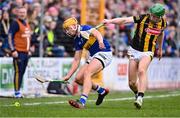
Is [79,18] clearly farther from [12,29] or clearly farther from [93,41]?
[93,41]

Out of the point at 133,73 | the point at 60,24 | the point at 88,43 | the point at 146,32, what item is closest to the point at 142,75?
the point at 133,73

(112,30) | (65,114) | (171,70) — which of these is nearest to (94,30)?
(65,114)

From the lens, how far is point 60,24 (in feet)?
79.9

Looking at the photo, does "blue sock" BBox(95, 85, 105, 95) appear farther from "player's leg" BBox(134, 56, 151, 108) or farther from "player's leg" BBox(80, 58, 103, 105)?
"player's leg" BBox(134, 56, 151, 108)

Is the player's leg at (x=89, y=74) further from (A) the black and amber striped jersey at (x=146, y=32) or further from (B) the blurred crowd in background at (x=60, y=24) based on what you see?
(B) the blurred crowd in background at (x=60, y=24)

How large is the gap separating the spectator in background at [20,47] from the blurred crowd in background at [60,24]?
0.87 meters

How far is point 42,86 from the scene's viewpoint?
22766 mm

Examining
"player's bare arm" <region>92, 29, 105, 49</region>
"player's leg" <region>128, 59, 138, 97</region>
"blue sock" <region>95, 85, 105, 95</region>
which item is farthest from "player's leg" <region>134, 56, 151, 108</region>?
"player's bare arm" <region>92, 29, 105, 49</region>

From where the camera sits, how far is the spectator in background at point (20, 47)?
2014 cm

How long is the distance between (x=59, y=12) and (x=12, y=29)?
4.96 meters

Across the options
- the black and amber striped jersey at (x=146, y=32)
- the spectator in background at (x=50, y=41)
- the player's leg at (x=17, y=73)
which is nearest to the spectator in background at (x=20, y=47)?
the player's leg at (x=17, y=73)

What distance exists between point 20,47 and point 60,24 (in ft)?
13.8

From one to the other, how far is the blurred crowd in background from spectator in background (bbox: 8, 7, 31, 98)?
2.86 ft

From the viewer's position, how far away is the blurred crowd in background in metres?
21.7
